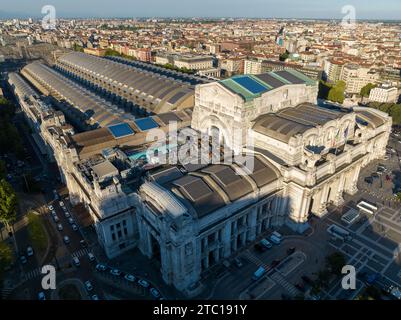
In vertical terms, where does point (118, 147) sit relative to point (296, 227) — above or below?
above

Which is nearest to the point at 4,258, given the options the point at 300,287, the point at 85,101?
the point at 300,287

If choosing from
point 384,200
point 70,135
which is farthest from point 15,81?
point 384,200

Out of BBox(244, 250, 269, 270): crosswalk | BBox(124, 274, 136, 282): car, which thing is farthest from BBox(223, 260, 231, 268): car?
BBox(124, 274, 136, 282): car

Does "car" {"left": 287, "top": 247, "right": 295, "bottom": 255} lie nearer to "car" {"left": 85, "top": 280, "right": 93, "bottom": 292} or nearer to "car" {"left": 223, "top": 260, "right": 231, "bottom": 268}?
"car" {"left": 223, "top": 260, "right": 231, "bottom": 268}

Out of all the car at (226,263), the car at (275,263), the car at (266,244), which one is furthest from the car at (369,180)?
the car at (226,263)

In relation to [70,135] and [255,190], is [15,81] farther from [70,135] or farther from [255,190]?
[255,190]

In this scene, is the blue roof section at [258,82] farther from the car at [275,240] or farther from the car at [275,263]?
the car at [275,263]
